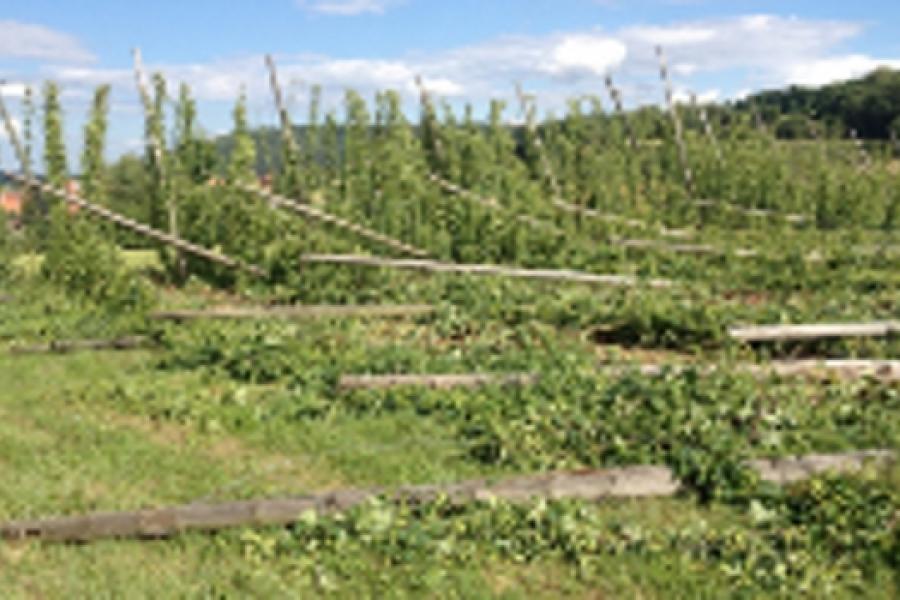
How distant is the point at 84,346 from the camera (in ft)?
32.8

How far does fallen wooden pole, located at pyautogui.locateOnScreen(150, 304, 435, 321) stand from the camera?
10531 millimetres

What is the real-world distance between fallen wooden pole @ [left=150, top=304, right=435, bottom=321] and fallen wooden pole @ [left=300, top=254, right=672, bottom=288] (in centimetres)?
132

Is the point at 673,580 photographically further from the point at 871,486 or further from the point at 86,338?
Result: the point at 86,338

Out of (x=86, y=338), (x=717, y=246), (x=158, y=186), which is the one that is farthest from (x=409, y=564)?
(x=158, y=186)

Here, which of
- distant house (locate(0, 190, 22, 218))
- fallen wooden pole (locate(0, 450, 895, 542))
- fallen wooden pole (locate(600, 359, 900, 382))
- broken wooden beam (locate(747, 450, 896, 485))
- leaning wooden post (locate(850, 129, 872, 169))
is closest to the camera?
fallen wooden pole (locate(0, 450, 895, 542))

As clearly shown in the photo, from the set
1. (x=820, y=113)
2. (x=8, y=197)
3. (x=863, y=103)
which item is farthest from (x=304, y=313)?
(x=820, y=113)

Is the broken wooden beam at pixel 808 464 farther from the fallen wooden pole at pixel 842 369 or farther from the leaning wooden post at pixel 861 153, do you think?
the leaning wooden post at pixel 861 153

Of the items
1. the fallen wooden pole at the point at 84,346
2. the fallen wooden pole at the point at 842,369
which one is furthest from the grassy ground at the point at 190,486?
the fallen wooden pole at the point at 842,369

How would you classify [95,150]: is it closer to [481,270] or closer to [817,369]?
[481,270]

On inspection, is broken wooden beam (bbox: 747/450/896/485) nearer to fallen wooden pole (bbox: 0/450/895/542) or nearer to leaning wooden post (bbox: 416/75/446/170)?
fallen wooden pole (bbox: 0/450/895/542)

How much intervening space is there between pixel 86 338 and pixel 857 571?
352 inches

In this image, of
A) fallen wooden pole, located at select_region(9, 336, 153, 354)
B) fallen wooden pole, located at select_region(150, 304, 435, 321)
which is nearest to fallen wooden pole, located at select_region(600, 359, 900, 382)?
fallen wooden pole, located at select_region(150, 304, 435, 321)

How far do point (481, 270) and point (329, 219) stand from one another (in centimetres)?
259

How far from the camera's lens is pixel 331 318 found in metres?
10.7
